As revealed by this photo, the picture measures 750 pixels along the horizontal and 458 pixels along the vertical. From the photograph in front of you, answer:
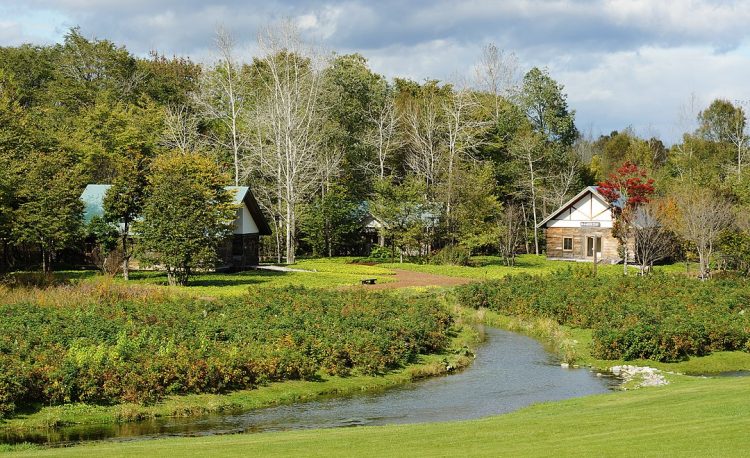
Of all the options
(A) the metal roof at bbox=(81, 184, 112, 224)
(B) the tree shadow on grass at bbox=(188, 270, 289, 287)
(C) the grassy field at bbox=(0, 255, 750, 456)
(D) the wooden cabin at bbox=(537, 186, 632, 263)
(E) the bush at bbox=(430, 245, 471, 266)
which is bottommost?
(C) the grassy field at bbox=(0, 255, 750, 456)

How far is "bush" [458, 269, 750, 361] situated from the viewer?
2700cm

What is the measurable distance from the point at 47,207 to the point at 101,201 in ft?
27.4

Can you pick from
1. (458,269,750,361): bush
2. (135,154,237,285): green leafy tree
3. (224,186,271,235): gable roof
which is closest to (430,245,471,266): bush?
(224,186,271,235): gable roof

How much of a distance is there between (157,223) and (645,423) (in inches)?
1371

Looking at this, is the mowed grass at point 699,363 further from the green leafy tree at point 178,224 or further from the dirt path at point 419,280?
the green leafy tree at point 178,224

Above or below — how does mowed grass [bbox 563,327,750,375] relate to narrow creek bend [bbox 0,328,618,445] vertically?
above

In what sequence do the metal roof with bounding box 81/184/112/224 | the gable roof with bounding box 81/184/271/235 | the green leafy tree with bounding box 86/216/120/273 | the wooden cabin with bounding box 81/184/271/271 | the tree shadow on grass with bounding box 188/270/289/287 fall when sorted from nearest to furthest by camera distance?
the tree shadow on grass with bounding box 188/270/289/287 → the green leafy tree with bounding box 86/216/120/273 → the metal roof with bounding box 81/184/112/224 → the gable roof with bounding box 81/184/271/235 → the wooden cabin with bounding box 81/184/271/271

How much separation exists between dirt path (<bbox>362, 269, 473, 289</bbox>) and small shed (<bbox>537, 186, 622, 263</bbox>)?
1646 centimetres

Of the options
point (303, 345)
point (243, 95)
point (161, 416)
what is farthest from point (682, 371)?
point (243, 95)

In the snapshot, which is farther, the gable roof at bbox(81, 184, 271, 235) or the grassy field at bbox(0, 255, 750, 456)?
the gable roof at bbox(81, 184, 271, 235)

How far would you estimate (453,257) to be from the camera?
203 feet

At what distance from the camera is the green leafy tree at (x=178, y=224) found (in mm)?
Answer: 44156

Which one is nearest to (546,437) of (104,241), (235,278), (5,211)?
(235,278)

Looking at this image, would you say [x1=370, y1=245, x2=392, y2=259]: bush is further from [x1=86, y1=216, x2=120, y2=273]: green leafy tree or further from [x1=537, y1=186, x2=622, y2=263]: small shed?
[x1=86, y1=216, x2=120, y2=273]: green leafy tree
